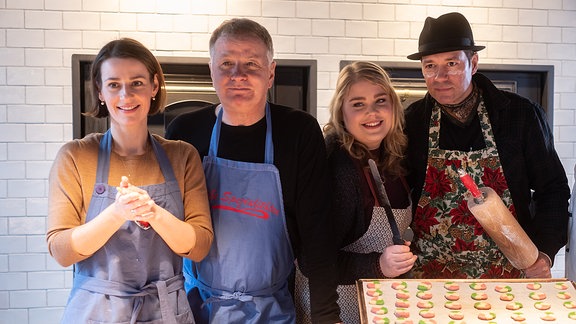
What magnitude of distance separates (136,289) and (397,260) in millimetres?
751

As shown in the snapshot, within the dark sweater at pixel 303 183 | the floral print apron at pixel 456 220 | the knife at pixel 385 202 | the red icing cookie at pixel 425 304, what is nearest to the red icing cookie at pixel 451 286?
the red icing cookie at pixel 425 304

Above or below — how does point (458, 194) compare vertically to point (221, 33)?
below

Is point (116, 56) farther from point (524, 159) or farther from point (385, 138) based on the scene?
point (524, 159)

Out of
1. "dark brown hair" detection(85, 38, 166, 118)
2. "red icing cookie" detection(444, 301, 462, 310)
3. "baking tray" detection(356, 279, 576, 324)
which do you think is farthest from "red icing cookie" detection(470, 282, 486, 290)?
"dark brown hair" detection(85, 38, 166, 118)

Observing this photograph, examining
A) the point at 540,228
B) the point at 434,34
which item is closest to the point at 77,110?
the point at 434,34

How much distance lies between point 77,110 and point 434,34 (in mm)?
2333

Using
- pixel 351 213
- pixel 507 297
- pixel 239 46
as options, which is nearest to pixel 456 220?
pixel 351 213

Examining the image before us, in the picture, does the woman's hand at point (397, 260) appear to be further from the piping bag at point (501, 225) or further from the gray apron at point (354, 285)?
the piping bag at point (501, 225)

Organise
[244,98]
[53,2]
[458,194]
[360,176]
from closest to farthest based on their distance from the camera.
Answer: [244,98] → [360,176] → [458,194] → [53,2]

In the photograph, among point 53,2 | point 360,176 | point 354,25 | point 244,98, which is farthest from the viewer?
point 354,25

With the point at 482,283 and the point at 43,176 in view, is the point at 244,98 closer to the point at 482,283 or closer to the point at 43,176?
the point at 482,283

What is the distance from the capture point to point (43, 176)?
352cm

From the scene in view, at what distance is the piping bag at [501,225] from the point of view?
66.8 inches

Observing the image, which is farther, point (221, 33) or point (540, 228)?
point (540, 228)
